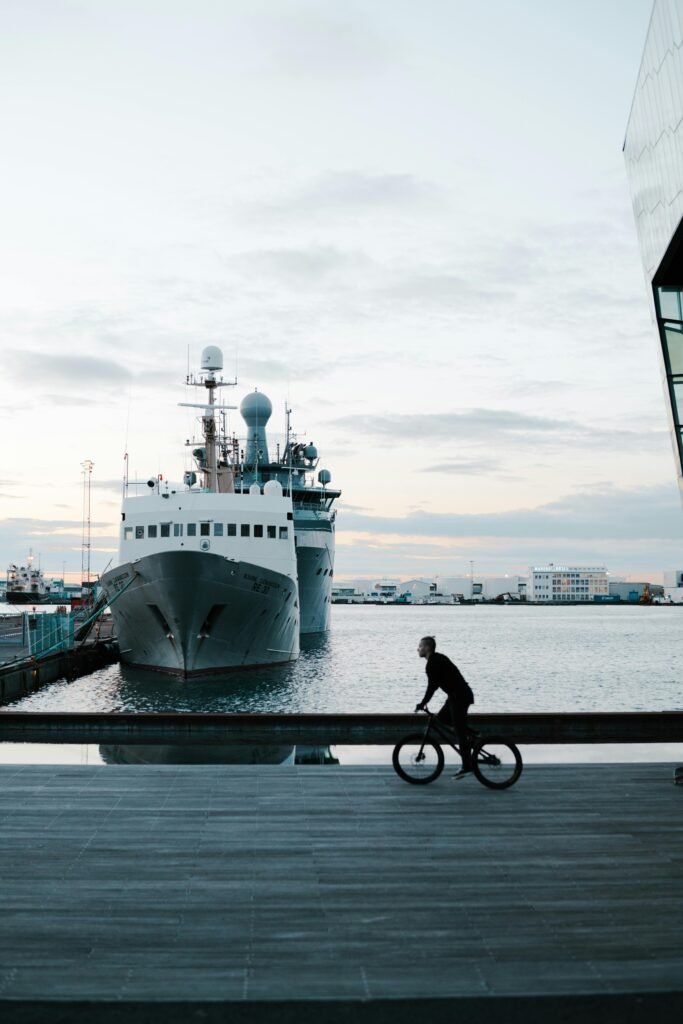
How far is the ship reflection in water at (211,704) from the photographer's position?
1250cm

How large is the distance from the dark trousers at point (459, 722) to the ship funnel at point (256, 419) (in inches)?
2659

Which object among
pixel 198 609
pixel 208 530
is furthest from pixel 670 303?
pixel 208 530

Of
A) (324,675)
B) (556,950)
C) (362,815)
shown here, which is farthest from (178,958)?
(324,675)

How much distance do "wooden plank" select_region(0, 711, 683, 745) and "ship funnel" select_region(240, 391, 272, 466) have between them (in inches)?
2525

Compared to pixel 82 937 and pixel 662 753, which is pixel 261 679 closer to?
pixel 662 753

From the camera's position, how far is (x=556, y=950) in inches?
231

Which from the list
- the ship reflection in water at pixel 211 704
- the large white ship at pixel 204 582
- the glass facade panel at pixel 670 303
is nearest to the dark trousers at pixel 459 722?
the ship reflection in water at pixel 211 704

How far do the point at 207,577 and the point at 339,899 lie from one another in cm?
3318

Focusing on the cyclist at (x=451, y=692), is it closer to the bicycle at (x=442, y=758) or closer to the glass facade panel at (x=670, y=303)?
the bicycle at (x=442, y=758)

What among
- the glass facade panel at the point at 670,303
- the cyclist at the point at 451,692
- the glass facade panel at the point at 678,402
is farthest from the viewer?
the glass facade panel at the point at 670,303

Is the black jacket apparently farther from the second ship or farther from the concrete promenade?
the second ship

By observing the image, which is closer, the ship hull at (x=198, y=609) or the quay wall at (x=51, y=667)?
the quay wall at (x=51, y=667)

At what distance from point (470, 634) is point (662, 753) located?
90.1 m

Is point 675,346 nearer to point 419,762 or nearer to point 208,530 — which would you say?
point 419,762
